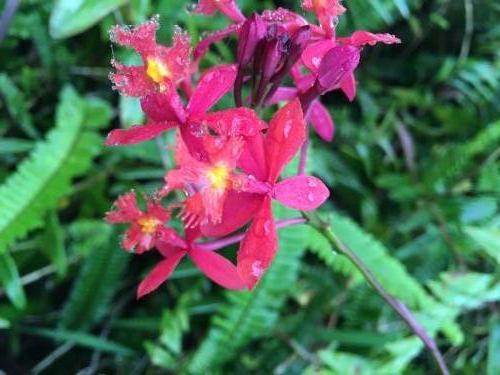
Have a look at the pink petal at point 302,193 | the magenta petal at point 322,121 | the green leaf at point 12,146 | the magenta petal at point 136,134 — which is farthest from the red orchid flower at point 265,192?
the green leaf at point 12,146

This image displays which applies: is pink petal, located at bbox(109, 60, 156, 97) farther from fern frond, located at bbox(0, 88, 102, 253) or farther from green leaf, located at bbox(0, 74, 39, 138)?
green leaf, located at bbox(0, 74, 39, 138)

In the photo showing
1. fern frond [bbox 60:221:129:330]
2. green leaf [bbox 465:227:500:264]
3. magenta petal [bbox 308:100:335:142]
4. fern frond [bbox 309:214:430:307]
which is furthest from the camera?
fern frond [bbox 60:221:129:330]

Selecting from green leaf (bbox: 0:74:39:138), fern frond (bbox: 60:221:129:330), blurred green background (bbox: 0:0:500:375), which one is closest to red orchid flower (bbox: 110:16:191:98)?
blurred green background (bbox: 0:0:500:375)

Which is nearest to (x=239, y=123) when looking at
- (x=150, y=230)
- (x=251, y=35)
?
(x=251, y=35)

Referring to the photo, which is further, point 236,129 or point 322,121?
point 322,121

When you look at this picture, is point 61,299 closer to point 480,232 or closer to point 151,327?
point 151,327

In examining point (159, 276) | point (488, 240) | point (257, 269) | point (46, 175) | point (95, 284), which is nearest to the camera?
point (257, 269)

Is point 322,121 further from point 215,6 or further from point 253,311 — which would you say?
point 253,311
